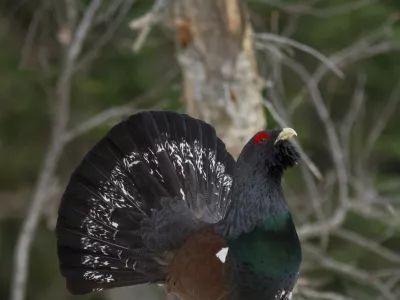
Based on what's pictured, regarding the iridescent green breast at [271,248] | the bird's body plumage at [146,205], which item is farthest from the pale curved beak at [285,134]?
the bird's body plumage at [146,205]

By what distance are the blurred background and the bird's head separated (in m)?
1.17

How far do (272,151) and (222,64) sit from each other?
5.02 feet

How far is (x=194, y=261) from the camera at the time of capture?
4344mm

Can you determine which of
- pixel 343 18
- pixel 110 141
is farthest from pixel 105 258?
pixel 343 18

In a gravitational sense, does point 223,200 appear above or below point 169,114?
below

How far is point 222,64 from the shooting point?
551 cm

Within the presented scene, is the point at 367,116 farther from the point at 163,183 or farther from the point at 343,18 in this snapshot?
the point at 163,183

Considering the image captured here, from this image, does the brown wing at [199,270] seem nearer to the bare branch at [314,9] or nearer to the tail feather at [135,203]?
the tail feather at [135,203]

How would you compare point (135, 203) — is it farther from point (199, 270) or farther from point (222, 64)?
point (222, 64)

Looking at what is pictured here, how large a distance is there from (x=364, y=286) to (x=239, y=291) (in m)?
4.33

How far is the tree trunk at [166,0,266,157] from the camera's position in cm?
550

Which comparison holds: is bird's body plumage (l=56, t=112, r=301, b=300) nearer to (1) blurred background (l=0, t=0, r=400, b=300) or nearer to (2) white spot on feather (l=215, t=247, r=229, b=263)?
(2) white spot on feather (l=215, t=247, r=229, b=263)

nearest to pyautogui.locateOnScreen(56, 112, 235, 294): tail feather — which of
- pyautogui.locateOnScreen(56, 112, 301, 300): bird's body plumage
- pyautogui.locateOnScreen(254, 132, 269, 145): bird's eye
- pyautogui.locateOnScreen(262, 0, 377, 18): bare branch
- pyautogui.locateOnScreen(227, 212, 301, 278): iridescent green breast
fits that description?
pyautogui.locateOnScreen(56, 112, 301, 300): bird's body plumage

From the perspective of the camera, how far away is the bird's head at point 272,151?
4.05m
